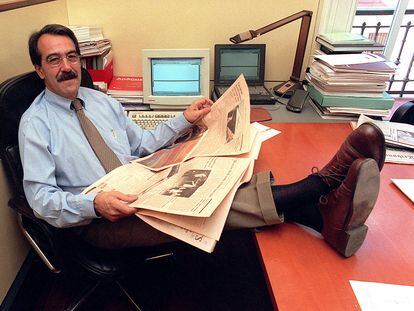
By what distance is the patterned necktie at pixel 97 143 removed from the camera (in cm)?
117

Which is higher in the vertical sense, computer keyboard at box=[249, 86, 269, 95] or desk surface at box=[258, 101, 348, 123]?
computer keyboard at box=[249, 86, 269, 95]

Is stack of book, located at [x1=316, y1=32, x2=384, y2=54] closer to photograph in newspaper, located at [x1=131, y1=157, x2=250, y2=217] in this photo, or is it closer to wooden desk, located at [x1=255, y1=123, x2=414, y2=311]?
wooden desk, located at [x1=255, y1=123, x2=414, y2=311]

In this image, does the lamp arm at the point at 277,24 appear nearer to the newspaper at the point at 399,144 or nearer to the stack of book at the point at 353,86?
the stack of book at the point at 353,86

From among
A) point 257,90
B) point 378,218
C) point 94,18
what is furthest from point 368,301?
point 94,18

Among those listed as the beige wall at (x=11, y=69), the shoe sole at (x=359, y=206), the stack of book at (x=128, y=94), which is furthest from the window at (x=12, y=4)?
the shoe sole at (x=359, y=206)

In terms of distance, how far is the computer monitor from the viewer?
158cm

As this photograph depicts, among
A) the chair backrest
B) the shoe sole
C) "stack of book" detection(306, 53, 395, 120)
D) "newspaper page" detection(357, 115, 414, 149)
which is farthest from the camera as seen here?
"stack of book" detection(306, 53, 395, 120)

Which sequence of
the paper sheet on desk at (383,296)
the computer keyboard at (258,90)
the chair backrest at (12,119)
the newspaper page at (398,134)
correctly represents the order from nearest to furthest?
the paper sheet on desk at (383,296) < the chair backrest at (12,119) < the newspaper page at (398,134) < the computer keyboard at (258,90)

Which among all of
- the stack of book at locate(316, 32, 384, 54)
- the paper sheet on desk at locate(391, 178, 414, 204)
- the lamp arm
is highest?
the lamp arm

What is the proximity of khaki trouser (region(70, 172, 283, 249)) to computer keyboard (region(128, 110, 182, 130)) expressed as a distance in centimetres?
57

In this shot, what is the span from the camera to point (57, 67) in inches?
44.3

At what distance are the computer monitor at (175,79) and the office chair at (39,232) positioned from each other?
0.55 m

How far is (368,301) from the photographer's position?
2.21 feet

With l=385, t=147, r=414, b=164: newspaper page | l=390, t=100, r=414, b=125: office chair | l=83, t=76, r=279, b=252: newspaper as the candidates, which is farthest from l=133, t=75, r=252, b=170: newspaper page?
l=390, t=100, r=414, b=125: office chair
